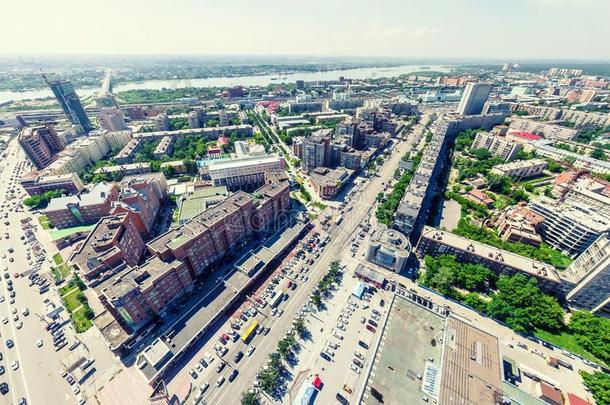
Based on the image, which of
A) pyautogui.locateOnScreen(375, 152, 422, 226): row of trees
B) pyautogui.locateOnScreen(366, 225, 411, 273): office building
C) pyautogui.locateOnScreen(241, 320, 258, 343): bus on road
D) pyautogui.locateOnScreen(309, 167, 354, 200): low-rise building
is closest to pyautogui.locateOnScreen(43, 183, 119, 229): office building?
pyautogui.locateOnScreen(241, 320, 258, 343): bus on road

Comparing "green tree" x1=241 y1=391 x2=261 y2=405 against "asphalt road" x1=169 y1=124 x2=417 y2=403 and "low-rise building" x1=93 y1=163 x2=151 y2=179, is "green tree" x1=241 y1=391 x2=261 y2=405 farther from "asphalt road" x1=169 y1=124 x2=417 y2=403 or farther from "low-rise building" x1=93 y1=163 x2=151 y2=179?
"low-rise building" x1=93 y1=163 x2=151 y2=179

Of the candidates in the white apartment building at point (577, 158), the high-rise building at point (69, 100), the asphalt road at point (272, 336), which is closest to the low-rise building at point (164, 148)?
the high-rise building at point (69, 100)

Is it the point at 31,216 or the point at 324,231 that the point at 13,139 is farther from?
the point at 324,231

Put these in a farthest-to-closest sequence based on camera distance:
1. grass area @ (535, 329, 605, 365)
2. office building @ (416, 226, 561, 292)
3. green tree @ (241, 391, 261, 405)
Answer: office building @ (416, 226, 561, 292) < grass area @ (535, 329, 605, 365) < green tree @ (241, 391, 261, 405)

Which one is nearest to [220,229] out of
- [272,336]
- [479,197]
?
[272,336]

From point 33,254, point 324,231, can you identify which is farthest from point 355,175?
point 33,254

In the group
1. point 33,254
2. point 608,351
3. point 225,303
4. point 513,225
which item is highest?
point 513,225
